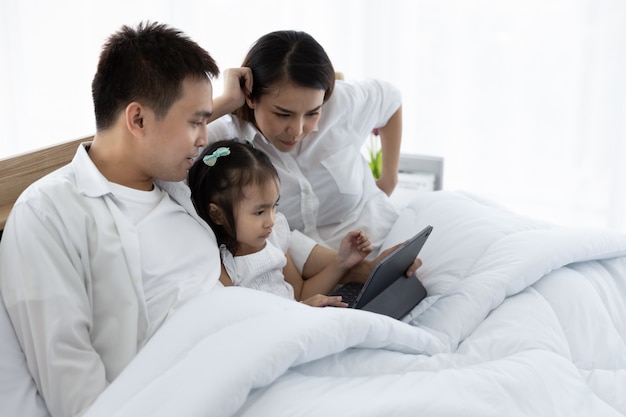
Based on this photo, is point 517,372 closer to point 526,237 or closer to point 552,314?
point 552,314

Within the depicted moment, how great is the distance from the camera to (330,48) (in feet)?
11.8

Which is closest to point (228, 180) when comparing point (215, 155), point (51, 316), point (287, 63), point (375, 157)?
point (215, 155)

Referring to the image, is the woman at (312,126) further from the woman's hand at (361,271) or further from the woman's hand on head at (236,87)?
the woman's hand at (361,271)

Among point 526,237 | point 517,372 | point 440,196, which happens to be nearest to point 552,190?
point 440,196

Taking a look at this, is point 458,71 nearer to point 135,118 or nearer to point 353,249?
point 353,249

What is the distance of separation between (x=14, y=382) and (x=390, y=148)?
52.8 inches

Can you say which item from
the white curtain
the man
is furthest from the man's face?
the white curtain

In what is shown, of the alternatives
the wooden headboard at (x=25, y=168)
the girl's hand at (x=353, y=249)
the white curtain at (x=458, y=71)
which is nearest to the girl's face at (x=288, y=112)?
the girl's hand at (x=353, y=249)

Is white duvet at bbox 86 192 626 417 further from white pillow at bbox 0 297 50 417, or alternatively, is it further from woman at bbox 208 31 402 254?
woman at bbox 208 31 402 254

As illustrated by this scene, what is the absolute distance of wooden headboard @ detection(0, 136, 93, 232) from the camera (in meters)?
1.49

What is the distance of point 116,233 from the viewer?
1.34 meters

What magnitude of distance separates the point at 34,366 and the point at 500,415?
28.9 inches

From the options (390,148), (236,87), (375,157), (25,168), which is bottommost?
(375,157)

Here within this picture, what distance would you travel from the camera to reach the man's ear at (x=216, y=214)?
164 cm
